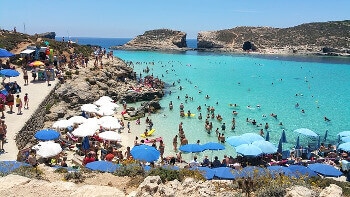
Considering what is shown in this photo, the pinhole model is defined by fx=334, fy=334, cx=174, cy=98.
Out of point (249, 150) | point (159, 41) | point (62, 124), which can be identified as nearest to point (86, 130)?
point (62, 124)

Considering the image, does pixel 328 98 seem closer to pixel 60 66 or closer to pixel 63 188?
pixel 60 66

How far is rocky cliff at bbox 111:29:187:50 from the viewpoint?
141750 mm

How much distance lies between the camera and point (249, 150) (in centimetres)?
1780

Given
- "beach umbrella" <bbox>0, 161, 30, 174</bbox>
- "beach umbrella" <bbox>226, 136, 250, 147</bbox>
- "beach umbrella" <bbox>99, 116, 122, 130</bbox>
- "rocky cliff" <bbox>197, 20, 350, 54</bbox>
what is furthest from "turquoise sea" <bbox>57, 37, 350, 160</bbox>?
"rocky cliff" <bbox>197, 20, 350, 54</bbox>

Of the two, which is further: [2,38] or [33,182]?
[2,38]

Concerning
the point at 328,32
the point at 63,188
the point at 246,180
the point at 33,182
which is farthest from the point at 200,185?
the point at 328,32

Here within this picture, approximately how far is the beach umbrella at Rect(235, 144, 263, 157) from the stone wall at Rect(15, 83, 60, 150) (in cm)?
1102

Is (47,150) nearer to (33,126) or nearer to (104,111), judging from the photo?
(33,126)

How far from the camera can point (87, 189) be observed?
7.63 meters

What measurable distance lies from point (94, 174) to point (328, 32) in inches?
5601

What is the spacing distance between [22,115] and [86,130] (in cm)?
Result: 391

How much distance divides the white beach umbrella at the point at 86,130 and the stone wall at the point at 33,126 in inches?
86.3

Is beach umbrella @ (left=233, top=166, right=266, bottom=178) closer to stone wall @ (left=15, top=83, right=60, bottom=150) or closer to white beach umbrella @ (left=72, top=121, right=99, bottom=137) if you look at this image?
white beach umbrella @ (left=72, top=121, right=99, bottom=137)

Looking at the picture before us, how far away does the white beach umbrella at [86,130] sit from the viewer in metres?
18.5
